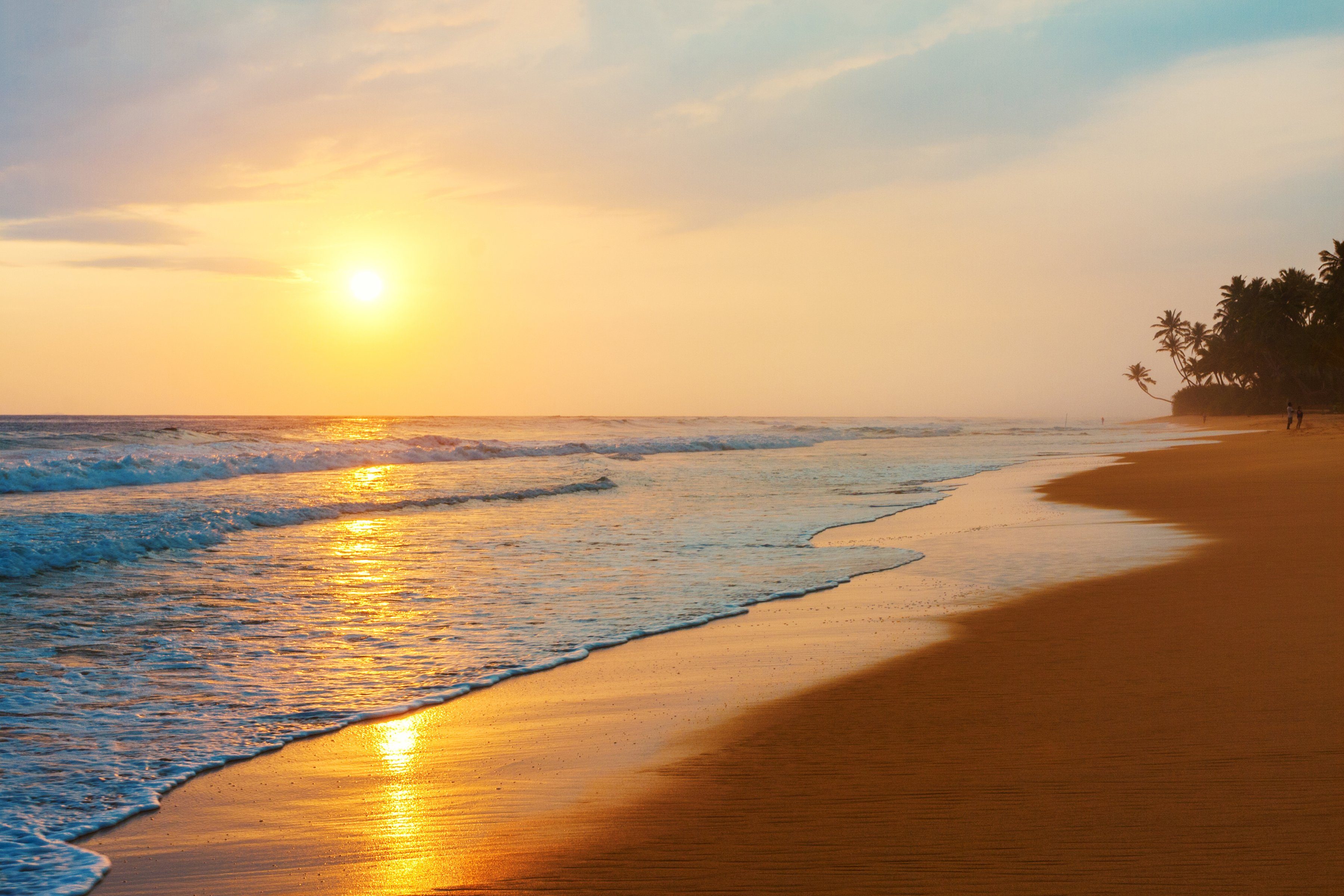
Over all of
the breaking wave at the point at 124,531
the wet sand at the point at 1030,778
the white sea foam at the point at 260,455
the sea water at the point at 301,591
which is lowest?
the wet sand at the point at 1030,778

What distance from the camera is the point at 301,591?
31.9ft

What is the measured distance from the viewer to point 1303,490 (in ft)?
55.6

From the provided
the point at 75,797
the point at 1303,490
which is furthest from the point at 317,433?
the point at 75,797

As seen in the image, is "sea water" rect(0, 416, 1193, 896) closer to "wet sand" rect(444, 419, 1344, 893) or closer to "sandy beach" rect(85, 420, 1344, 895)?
"sandy beach" rect(85, 420, 1344, 895)

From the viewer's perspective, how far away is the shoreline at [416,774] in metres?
3.55

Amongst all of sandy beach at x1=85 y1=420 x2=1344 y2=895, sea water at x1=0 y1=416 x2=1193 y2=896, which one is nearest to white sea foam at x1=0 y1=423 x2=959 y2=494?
sea water at x1=0 y1=416 x2=1193 y2=896

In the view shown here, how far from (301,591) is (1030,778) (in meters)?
7.98

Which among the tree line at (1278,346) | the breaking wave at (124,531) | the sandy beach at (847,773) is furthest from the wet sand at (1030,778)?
the tree line at (1278,346)

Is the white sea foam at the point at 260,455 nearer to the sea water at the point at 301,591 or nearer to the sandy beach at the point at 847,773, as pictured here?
the sea water at the point at 301,591

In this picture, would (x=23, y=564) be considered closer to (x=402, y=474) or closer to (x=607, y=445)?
(x=402, y=474)

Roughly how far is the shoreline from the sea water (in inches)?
5.4

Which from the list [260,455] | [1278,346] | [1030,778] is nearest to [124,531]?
[1030,778]

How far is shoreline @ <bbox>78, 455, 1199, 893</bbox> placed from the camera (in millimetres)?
3549

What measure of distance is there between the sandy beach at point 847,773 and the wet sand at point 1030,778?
0.02 metres
